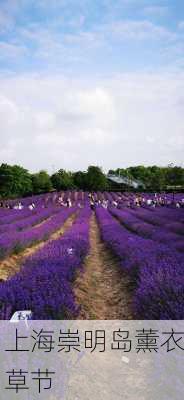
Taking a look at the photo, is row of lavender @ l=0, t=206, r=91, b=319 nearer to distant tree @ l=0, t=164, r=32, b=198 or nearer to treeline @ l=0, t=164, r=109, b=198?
distant tree @ l=0, t=164, r=32, b=198

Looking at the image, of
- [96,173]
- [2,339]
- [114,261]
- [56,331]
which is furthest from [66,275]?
[96,173]

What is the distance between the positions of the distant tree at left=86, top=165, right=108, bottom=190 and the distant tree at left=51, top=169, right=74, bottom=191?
3550 mm

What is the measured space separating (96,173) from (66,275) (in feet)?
262

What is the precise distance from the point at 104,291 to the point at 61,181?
81.6 m

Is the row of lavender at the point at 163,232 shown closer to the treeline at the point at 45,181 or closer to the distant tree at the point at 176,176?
the treeline at the point at 45,181

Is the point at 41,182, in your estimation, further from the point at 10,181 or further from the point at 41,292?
the point at 41,292

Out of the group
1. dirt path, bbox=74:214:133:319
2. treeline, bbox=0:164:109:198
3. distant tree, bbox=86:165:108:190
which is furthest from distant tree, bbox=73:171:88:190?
dirt path, bbox=74:214:133:319

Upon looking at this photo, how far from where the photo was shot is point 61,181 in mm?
88438

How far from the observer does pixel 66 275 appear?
6012 millimetres

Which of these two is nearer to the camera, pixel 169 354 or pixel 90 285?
pixel 169 354

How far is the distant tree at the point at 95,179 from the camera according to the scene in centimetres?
8512

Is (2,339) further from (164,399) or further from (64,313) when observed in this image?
(164,399)

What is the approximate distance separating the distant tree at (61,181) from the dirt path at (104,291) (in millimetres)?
76817

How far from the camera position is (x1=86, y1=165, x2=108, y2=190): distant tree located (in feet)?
279
